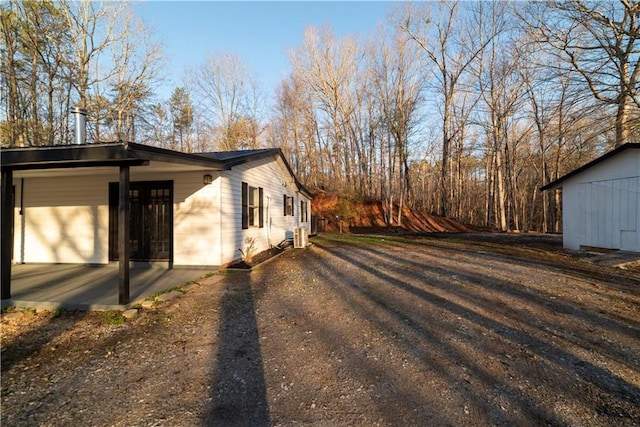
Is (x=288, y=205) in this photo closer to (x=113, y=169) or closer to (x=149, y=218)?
(x=149, y=218)

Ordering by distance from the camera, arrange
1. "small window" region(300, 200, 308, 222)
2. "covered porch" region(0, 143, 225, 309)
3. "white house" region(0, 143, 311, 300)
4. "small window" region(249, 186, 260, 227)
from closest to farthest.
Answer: "covered porch" region(0, 143, 225, 309) < "white house" region(0, 143, 311, 300) < "small window" region(249, 186, 260, 227) < "small window" region(300, 200, 308, 222)

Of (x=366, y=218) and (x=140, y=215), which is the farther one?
(x=366, y=218)

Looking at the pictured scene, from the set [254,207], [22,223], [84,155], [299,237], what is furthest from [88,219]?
[299,237]

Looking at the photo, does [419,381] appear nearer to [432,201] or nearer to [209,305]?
[209,305]

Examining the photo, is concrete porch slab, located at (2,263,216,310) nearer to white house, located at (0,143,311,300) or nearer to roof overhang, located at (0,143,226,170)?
white house, located at (0,143,311,300)

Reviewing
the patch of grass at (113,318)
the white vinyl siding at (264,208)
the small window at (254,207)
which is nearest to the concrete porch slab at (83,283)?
the patch of grass at (113,318)

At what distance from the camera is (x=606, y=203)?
944cm

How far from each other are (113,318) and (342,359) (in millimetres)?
3327

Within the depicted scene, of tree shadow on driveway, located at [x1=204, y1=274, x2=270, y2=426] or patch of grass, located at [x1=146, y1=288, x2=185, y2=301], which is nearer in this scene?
Answer: tree shadow on driveway, located at [x1=204, y1=274, x2=270, y2=426]

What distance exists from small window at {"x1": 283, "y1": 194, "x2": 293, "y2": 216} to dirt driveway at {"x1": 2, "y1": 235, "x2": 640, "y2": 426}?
7.96 m

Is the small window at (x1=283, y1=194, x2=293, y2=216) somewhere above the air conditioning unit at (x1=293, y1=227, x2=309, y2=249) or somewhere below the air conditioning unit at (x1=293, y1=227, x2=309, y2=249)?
above

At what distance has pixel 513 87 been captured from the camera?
2402cm

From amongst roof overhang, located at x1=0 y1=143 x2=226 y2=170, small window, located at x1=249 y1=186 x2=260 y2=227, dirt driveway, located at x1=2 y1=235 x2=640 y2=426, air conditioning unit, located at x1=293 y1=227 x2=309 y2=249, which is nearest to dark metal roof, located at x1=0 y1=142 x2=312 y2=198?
roof overhang, located at x1=0 y1=143 x2=226 y2=170

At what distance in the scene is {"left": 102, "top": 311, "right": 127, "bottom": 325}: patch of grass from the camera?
425 centimetres
